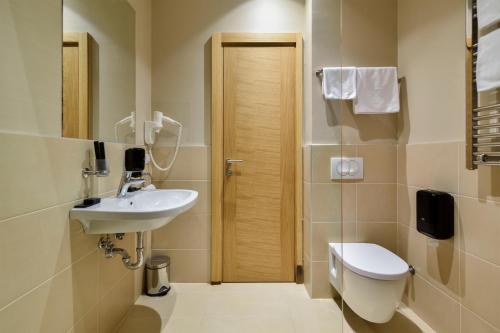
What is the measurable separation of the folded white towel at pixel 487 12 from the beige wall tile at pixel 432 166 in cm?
54

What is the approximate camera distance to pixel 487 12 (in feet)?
3.29

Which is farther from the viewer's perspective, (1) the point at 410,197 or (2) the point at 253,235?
(2) the point at 253,235

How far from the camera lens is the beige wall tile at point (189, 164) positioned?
182 centimetres

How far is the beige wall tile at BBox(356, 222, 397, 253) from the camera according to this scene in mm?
1661

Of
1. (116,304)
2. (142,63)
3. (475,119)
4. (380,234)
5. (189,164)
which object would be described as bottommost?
(116,304)

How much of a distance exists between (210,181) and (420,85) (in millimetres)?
1526

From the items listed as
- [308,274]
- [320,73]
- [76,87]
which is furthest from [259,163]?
[76,87]

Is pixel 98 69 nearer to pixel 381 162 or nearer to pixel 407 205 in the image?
pixel 381 162

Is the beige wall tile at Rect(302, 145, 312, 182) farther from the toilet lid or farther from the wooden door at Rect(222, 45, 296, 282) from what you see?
the toilet lid

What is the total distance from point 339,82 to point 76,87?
4.83ft

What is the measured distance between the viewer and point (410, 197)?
1.55 m

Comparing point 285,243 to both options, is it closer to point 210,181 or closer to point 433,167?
point 210,181

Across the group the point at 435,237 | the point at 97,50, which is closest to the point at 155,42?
the point at 97,50

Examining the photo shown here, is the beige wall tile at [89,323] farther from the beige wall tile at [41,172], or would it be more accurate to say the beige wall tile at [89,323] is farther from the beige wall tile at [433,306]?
the beige wall tile at [433,306]
